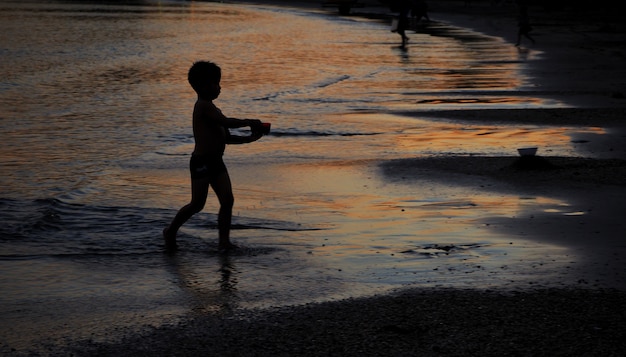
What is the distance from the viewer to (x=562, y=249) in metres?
7.97

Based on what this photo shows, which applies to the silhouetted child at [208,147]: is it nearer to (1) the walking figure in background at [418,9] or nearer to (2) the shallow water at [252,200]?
(2) the shallow water at [252,200]

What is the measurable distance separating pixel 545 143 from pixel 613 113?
3462 millimetres

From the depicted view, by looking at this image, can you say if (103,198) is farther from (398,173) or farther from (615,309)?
(615,309)

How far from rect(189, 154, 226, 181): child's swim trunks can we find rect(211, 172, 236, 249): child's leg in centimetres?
5

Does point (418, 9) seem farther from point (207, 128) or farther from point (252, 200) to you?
point (207, 128)

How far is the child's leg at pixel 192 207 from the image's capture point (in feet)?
26.8

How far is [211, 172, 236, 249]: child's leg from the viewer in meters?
8.12

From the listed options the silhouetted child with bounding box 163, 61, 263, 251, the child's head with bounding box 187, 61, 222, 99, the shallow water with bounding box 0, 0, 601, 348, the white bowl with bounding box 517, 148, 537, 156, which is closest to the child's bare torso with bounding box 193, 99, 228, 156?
the silhouetted child with bounding box 163, 61, 263, 251

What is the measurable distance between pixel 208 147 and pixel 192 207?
18.4 inches

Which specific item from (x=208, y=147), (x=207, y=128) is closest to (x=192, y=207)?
(x=208, y=147)

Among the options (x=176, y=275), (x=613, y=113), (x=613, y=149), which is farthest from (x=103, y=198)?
(x=613, y=113)

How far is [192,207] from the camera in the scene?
26.8 feet

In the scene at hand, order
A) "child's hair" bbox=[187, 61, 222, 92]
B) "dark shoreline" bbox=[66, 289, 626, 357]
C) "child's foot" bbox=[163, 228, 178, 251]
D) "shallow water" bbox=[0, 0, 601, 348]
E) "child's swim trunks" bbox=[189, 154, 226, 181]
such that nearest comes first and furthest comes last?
1. "dark shoreline" bbox=[66, 289, 626, 357]
2. "shallow water" bbox=[0, 0, 601, 348]
3. "child's hair" bbox=[187, 61, 222, 92]
4. "child's swim trunks" bbox=[189, 154, 226, 181]
5. "child's foot" bbox=[163, 228, 178, 251]

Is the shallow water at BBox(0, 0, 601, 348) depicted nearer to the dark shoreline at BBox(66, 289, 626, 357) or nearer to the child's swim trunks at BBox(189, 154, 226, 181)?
the dark shoreline at BBox(66, 289, 626, 357)
